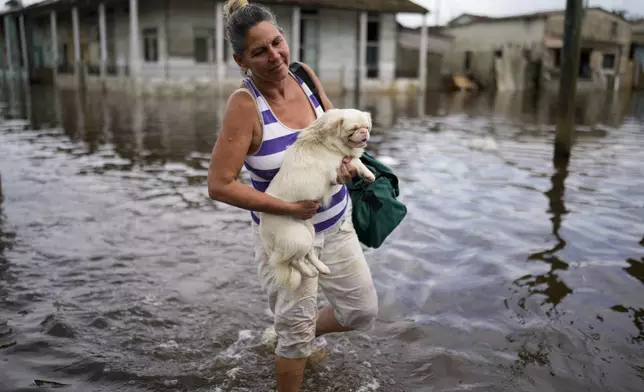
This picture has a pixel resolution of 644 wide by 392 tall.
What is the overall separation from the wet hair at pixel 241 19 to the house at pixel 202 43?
2398cm

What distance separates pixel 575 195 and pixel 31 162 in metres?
8.16

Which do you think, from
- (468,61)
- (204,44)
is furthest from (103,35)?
(468,61)

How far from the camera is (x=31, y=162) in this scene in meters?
9.07

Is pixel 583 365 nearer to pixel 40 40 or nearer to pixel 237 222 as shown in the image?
pixel 237 222

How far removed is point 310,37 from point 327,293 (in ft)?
96.1

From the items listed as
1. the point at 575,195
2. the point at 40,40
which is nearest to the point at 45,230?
the point at 575,195

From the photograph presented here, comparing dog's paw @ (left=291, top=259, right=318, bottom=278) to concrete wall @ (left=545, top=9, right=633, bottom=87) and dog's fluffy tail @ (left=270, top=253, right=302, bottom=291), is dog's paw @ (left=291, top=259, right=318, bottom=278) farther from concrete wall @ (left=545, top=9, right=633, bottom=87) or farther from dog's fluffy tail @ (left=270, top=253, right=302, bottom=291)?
concrete wall @ (left=545, top=9, right=633, bottom=87)

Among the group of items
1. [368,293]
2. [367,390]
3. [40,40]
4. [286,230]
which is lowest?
[367,390]

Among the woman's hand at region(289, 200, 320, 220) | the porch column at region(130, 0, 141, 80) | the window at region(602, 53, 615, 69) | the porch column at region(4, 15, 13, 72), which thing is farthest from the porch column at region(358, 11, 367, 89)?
the woman's hand at region(289, 200, 320, 220)

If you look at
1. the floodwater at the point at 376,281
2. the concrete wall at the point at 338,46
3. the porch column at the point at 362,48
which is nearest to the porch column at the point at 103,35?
the concrete wall at the point at 338,46

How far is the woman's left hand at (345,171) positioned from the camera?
2656 millimetres

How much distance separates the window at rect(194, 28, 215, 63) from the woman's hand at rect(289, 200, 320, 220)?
91.9 feet

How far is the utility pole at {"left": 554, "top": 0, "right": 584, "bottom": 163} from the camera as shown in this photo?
787 centimetres

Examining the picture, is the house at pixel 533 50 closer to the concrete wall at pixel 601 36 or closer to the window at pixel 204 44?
the concrete wall at pixel 601 36
